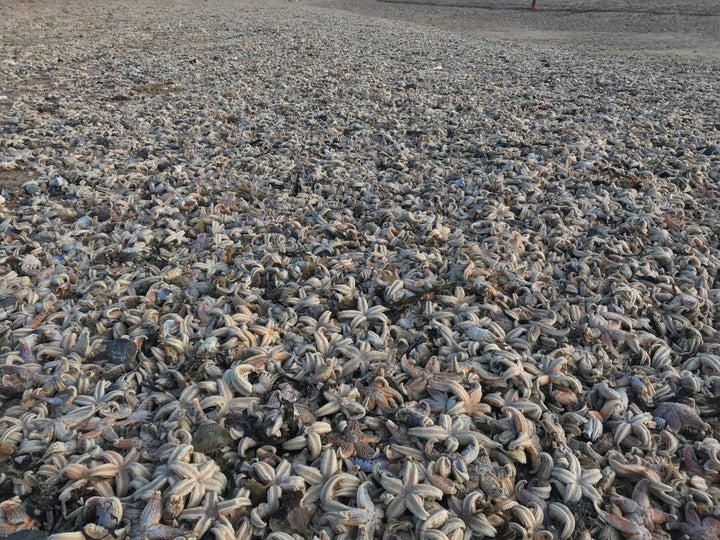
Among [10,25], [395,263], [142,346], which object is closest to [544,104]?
[395,263]

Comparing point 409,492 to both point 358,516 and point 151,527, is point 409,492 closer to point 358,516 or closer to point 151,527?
point 358,516

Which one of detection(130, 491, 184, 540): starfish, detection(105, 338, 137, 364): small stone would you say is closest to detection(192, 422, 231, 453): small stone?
detection(130, 491, 184, 540): starfish

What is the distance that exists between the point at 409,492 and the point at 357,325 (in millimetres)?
1706

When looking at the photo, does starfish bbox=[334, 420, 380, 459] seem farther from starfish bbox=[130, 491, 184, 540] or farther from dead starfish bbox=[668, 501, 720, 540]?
dead starfish bbox=[668, 501, 720, 540]

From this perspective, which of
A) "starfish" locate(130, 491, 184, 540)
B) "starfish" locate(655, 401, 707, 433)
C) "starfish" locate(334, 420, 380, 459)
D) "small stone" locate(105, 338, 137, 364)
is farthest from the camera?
"small stone" locate(105, 338, 137, 364)

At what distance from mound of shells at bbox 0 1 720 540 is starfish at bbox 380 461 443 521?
0.5 inches

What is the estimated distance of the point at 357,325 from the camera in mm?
4582

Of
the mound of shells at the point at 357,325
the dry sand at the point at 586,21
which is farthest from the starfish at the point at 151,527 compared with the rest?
the dry sand at the point at 586,21

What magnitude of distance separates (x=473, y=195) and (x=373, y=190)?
137cm

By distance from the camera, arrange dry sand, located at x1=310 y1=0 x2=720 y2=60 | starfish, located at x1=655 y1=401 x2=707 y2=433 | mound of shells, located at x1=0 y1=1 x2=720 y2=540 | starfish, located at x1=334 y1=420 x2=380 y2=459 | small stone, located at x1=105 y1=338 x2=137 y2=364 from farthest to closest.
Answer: dry sand, located at x1=310 y1=0 x2=720 y2=60
small stone, located at x1=105 y1=338 x2=137 y2=364
starfish, located at x1=655 y1=401 x2=707 y2=433
starfish, located at x1=334 y1=420 x2=380 y2=459
mound of shells, located at x1=0 y1=1 x2=720 y2=540

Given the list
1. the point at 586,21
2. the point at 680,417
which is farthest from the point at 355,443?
the point at 586,21

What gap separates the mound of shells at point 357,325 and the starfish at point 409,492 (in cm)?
1

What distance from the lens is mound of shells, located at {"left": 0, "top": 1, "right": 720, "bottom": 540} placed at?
Answer: 3.19 m

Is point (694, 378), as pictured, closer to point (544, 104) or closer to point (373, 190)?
point (373, 190)
